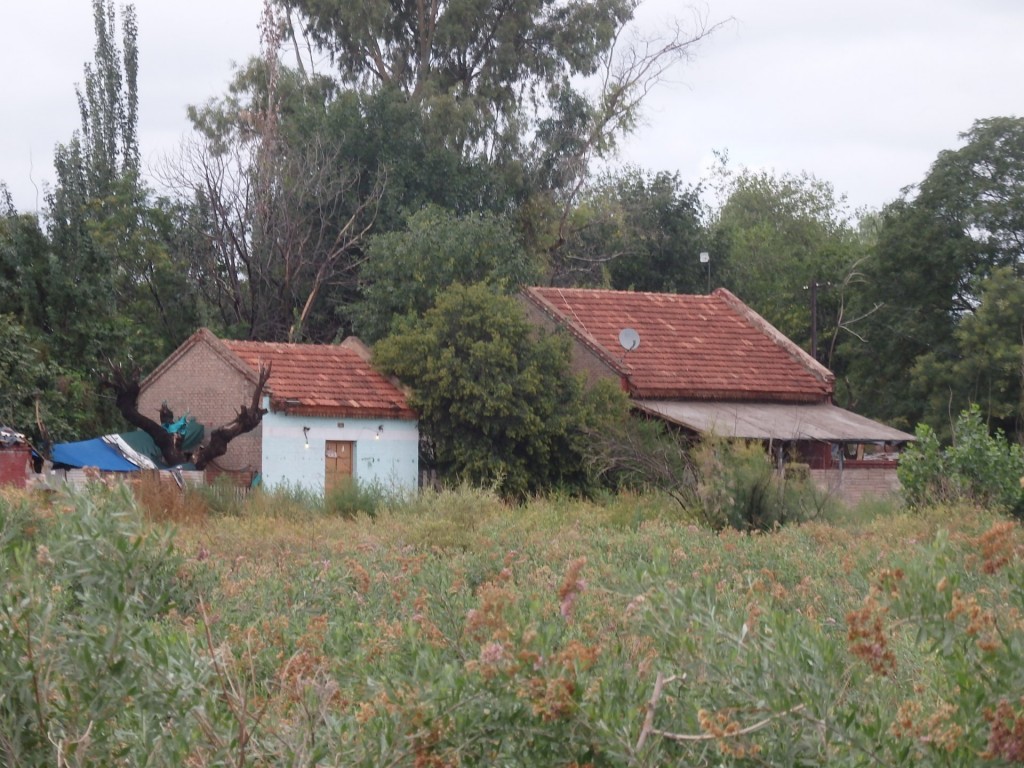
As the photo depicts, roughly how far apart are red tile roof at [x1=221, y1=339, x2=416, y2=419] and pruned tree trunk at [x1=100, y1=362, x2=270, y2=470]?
637mm

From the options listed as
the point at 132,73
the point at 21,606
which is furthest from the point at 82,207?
the point at 21,606

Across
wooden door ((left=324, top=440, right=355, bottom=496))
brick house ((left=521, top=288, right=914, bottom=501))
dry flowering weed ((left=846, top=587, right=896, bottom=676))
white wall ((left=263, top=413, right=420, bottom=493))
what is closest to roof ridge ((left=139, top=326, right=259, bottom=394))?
white wall ((left=263, top=413, right=420, bottom=493))

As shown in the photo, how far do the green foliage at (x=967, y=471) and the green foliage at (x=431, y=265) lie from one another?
42.3 ft

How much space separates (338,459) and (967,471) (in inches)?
495

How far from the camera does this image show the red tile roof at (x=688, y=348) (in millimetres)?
32312

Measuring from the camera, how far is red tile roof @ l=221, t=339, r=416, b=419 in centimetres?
2780

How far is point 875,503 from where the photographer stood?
22.1 meters

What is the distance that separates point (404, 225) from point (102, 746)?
36.0m

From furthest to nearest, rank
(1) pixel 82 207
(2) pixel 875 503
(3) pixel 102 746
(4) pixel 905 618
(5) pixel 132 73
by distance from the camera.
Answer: (5) pixel 132 73 → (1) pixel 82 207 → (2) pixel 875 503 → (3) pixel 102 746 → (4) pixel 905 618

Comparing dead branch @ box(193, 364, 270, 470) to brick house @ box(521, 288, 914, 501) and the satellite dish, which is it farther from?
the satellite dish

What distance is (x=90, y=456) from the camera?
26844 millimetres

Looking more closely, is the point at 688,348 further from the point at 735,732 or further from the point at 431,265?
the point at 735,732

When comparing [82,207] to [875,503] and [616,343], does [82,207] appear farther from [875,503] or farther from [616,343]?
[875,503]

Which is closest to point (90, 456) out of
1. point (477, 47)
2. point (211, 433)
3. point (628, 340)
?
point (211, 433)
